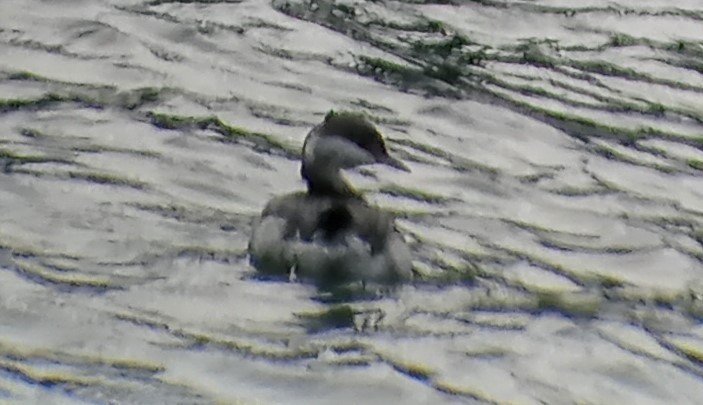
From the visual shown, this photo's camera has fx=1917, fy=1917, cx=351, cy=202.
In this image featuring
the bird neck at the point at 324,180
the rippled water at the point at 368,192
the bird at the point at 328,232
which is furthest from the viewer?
the bird neck at the point at 324,180

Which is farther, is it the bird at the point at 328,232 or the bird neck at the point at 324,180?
the bird neck at the point at 324,180

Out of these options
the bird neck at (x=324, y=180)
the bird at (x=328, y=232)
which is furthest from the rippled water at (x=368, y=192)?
the bird neck at (x=324, y=180)

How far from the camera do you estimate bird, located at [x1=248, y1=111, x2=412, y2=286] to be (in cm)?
1027

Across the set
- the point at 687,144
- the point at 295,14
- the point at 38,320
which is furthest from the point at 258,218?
the point at 295,14

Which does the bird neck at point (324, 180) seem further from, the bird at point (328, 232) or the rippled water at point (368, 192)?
the rippled water at point (368, 192)

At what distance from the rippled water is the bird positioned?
0.16 meters

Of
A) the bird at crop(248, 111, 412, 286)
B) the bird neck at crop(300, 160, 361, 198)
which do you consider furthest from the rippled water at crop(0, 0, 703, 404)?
the bird neck at crop(300, 160, 361, 198)

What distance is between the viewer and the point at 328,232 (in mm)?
10391

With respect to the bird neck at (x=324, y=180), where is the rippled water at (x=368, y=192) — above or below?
below

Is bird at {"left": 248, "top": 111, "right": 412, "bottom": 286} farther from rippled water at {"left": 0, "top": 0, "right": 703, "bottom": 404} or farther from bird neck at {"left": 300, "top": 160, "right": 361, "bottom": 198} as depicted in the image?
rippled water at {"left": 0, "top": 0, "right": 703, "bottom": 404}

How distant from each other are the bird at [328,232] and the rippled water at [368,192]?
0.52 feet

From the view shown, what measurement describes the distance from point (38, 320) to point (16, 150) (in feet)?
8.03

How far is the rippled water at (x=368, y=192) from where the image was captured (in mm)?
9367

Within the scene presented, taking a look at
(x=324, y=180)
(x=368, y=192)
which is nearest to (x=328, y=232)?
(x=324, y=180)
